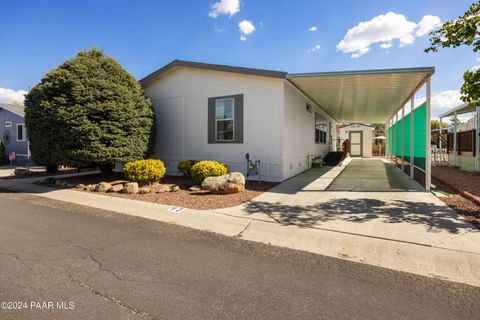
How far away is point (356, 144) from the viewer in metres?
26.1

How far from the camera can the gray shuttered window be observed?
32.7 feet

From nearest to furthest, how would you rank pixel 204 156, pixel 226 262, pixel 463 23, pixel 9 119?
pixel 226 262, pixel 463 23, pixel 204 156, pixel 9 119

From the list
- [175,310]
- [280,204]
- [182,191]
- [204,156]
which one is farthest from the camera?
[204,156]

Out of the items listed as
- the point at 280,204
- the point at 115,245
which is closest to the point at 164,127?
the point at 280,204

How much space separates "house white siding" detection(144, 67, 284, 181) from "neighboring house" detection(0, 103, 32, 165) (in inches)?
504

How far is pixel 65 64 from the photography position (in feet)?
29.5

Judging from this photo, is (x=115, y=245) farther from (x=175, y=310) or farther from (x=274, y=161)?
(x=274, y=161)

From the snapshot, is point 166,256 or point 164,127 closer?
point 166,256

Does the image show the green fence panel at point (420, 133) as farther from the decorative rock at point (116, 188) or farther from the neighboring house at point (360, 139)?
the neighboring house at point (360, 139)

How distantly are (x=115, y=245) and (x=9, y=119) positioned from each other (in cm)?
2297

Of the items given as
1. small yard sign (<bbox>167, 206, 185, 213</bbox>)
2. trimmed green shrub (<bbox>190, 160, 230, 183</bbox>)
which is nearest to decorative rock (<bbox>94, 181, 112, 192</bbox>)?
trimmed green shrub (<bbox>190, 160, 230, 183</bbox>)

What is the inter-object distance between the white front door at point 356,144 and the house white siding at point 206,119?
63.0 ft

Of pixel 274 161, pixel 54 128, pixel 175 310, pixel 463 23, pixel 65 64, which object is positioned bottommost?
pixel 175 310

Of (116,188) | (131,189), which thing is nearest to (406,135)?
(131,189)
